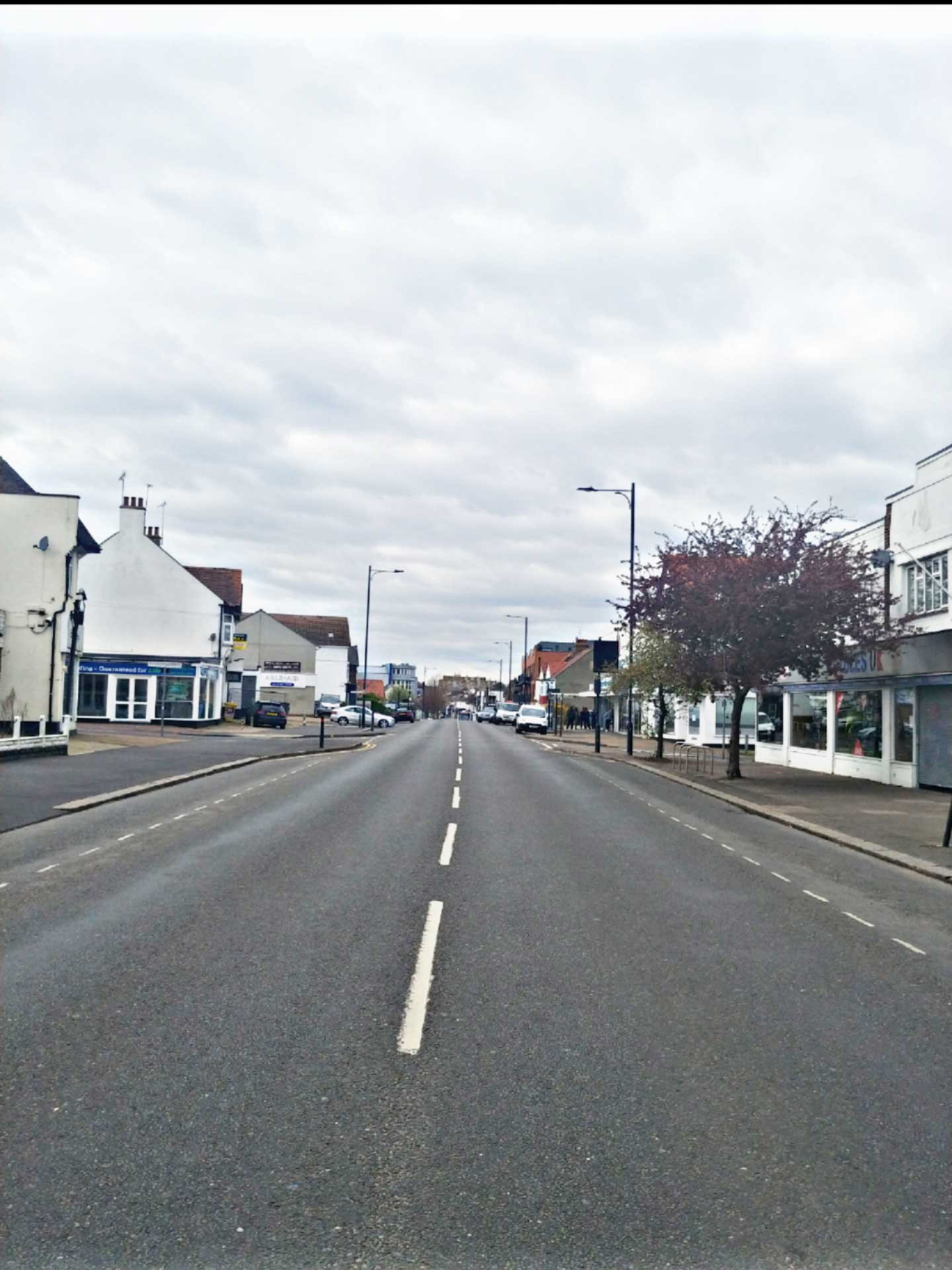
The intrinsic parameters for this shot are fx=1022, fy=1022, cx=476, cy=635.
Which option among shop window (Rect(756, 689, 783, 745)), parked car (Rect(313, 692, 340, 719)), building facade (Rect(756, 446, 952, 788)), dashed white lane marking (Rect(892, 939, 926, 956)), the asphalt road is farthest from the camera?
parked car (Rect(313, 692, 340, 719))

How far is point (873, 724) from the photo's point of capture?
27656mm

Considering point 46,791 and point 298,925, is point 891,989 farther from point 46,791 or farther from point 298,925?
point 46,791

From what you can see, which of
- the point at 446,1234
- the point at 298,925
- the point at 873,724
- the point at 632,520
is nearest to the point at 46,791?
the point at 298,925

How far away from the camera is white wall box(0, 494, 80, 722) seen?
Result: 33.5m

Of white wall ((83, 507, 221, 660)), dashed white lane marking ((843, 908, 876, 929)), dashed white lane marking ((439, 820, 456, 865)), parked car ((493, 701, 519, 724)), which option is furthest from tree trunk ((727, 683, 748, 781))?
parked car ((493, 701, 519, 724))

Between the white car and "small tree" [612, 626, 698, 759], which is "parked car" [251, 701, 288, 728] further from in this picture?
"small tree" [612, 626, 698, 759]

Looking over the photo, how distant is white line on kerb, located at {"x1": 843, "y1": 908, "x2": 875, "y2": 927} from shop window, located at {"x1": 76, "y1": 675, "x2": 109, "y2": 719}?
1924 inches

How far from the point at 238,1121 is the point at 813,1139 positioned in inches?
101

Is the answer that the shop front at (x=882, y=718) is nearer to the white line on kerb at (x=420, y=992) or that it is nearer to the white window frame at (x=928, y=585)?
the white window frame at (x=928, y=585)

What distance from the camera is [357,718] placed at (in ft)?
235

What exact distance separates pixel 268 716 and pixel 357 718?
14.1 metres

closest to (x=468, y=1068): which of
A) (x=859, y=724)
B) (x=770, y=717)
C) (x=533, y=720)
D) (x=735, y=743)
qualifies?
(x=735, y=743)

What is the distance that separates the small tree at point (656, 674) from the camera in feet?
100

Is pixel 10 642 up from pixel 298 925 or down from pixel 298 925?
up
